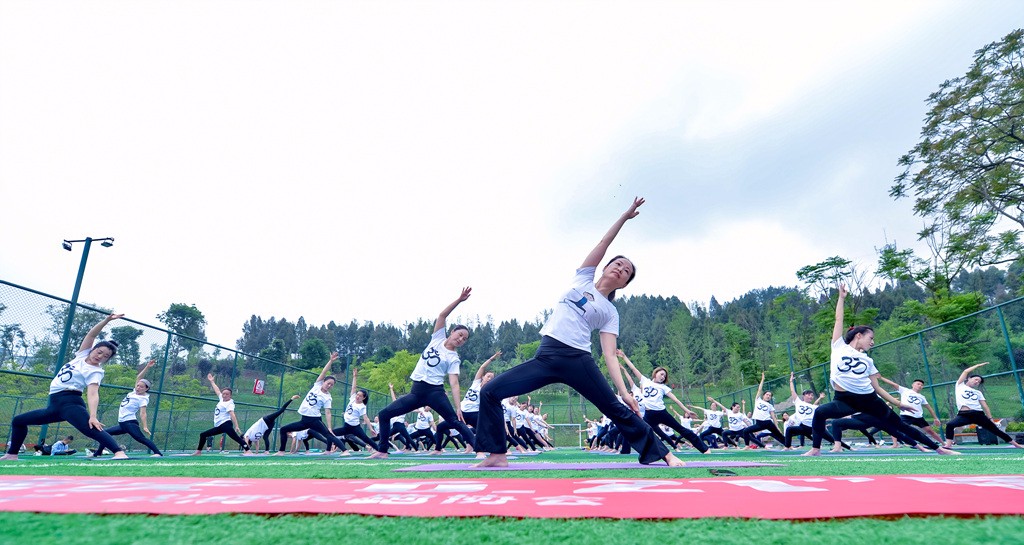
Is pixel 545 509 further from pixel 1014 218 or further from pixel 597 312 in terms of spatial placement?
pixel 1014 218

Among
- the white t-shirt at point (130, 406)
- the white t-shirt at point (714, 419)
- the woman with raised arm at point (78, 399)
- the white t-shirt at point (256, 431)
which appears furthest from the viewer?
the white t-shirt at point (714, 419)

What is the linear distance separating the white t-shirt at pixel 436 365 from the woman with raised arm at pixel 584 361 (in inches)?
126

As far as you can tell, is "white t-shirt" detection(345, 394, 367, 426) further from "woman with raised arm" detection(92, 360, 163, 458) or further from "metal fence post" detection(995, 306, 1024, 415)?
"metal fence post" detection(995, 306, 1024, 415)

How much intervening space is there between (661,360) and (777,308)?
23610 millimetres

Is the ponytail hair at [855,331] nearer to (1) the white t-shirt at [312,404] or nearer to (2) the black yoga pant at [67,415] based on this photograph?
(1) the white t-shirt at [312,404]

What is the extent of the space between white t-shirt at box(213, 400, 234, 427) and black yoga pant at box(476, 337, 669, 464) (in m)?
9.83

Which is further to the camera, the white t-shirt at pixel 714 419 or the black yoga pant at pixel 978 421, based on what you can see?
the white t-shirt at pixel 714 419

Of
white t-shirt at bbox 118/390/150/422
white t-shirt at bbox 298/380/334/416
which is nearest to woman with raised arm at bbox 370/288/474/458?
white t-shirt at bbox 298/380/334/416

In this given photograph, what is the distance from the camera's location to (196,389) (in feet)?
51.4

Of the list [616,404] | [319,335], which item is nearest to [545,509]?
[616,404]

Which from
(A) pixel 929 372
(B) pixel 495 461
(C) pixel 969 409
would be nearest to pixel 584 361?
(B) pixel 495 461

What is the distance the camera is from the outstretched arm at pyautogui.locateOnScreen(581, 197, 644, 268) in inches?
175

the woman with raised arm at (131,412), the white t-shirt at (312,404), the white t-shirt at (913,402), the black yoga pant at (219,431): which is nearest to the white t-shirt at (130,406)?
the woman with raised arm at (131,412)

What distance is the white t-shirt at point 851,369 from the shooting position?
7.58 metres
